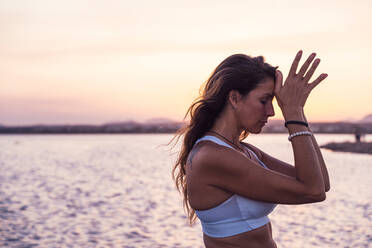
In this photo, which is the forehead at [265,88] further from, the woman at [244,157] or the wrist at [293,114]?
the wrist at [293,114]

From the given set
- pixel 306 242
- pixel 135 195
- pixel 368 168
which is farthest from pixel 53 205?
pixel 368 168

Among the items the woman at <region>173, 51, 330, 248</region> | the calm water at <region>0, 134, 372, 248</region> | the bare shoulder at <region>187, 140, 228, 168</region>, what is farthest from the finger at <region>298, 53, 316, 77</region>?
the calm water at <region>0, 134, 372, 248</region>

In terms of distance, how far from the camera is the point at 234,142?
8.59 feet

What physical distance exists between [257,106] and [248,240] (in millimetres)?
746

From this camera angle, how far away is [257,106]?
2.46m

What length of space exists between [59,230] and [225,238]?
34.0ft

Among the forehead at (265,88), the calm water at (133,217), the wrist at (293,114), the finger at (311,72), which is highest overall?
the finger at (311,72)

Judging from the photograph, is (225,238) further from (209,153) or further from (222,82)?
(222,82)

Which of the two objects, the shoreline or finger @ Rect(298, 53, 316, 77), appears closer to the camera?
finger @ Rect(298, 53, 316, 77)

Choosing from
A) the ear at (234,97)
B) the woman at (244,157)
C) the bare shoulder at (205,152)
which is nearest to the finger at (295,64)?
the woman at (244,157)

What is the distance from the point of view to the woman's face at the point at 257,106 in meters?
2.45

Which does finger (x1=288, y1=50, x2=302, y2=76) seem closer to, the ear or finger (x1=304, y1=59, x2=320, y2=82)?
finger (x1=304, y1=59, x2=320, y2=82)

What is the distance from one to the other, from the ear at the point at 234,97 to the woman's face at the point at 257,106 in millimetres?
18

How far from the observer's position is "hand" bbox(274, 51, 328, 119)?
7.64 feet
